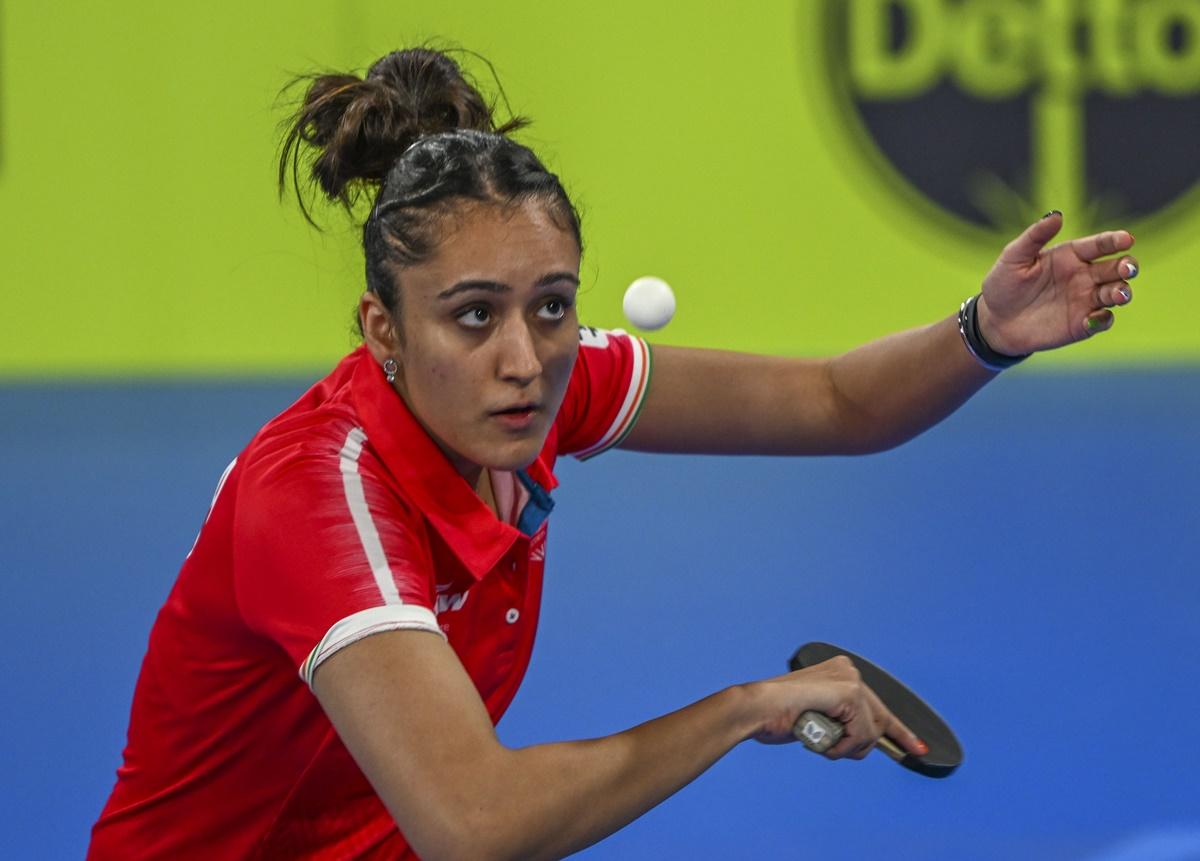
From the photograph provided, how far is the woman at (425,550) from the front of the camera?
1703 millimetres

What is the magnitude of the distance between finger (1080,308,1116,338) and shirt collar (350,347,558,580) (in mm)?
762

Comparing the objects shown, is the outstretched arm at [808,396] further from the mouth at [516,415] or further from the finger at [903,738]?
the finger at [903,738]

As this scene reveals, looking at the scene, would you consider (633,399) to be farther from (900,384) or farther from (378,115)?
(378,115)

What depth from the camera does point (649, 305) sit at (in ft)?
8.75

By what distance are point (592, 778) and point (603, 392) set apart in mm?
740

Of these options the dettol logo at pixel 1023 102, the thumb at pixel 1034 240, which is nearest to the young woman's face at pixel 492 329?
the thumb at pixel 1034 240

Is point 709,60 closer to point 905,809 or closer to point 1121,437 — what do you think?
point 1121,437

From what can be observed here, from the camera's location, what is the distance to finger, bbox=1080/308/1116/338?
6.93 feet

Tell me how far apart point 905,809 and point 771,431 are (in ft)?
3.45

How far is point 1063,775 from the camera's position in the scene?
10.7 ft

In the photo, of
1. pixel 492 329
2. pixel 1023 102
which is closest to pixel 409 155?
pixel 492 329

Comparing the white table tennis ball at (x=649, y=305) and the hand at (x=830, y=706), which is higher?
the white table tennis ball at (x=649, y=305)

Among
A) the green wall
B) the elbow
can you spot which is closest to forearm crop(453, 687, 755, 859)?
the elbow

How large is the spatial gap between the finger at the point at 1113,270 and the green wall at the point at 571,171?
453cm
